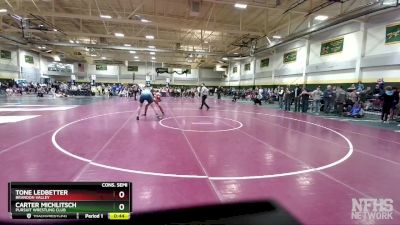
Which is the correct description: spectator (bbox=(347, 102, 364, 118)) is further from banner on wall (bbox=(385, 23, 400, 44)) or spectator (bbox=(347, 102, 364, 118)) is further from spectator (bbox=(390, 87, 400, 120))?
banner on wall (bbox=(385, 23, 400, 44))

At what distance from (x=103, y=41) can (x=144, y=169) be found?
107ft

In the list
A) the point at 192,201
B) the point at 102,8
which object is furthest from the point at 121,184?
the point at 102,8

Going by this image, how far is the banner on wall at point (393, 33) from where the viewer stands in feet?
50.4

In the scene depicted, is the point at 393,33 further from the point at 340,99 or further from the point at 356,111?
the point at 356,111

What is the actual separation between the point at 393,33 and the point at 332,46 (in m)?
5.30

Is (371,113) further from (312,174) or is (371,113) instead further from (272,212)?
(272,212)

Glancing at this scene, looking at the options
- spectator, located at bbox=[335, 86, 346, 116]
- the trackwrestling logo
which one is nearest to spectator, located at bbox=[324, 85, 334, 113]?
spectator, located at bbox=[335, 86, 346, 116]

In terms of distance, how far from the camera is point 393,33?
15.7m

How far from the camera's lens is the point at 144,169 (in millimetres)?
4527

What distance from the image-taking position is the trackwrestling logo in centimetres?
305

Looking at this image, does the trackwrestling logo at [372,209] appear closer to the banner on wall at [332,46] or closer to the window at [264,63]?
the banner on wall at [332,46]

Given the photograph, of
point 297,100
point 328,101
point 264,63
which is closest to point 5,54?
point 264,63

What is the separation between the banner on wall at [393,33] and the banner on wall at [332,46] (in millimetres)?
3838
